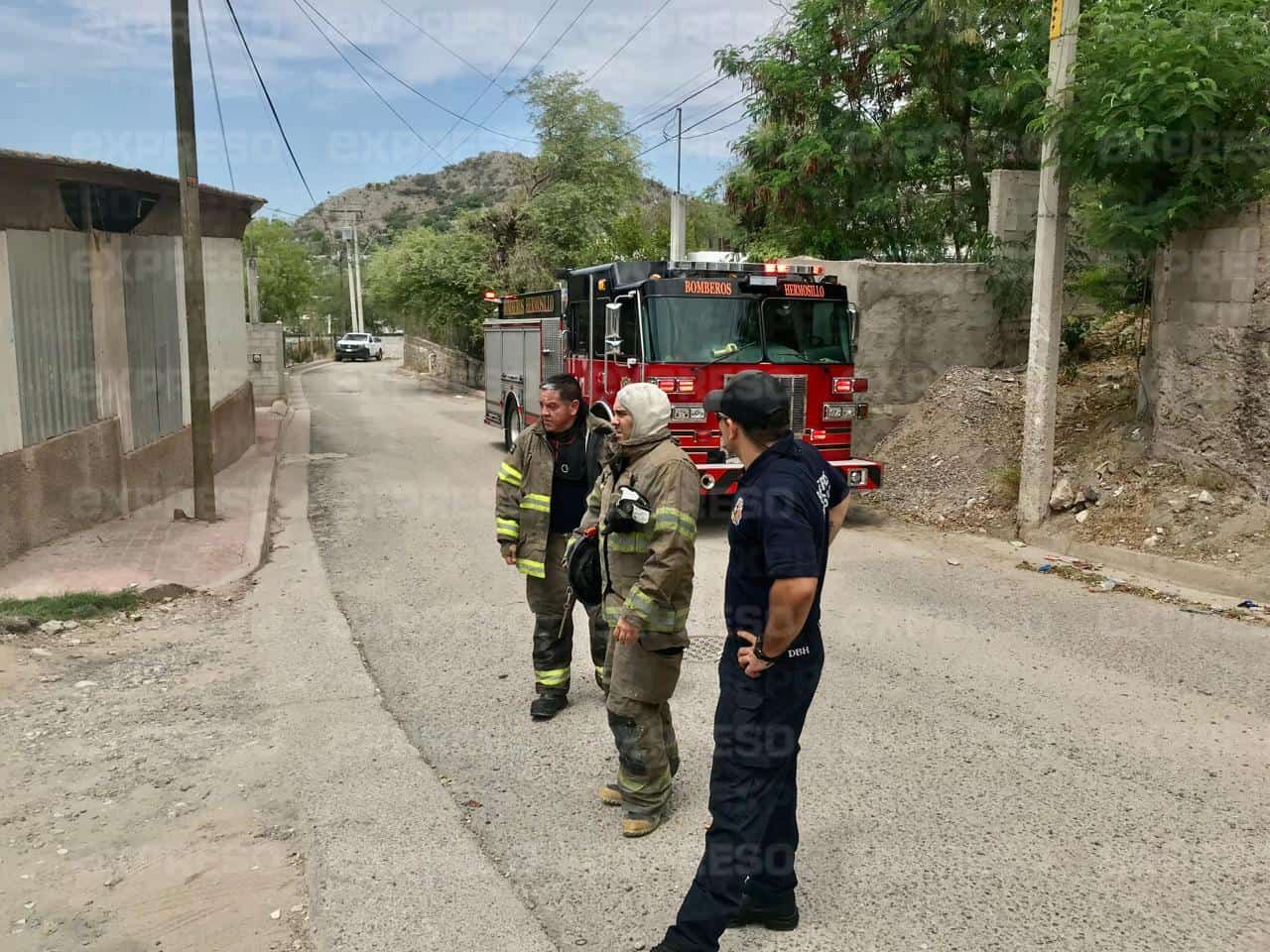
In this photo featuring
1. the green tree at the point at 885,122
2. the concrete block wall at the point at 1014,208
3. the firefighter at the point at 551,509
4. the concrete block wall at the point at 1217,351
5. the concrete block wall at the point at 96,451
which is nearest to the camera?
the firefighter at the point at 551,509

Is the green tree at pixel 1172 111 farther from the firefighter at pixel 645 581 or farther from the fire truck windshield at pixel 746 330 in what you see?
the firefighter at pixel 645 581

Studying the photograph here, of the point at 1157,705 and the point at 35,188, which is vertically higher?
the point at 35,188

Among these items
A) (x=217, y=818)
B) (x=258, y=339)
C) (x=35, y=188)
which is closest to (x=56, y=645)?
(x=217, y=818)

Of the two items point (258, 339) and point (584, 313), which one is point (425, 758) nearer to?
point (584, 313)

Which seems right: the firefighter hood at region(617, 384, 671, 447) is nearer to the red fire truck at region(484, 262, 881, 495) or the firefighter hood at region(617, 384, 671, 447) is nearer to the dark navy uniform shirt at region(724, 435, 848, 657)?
the dark navy uniform shirt at region(724, 435, 848, 657)

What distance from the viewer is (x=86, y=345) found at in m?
9.89

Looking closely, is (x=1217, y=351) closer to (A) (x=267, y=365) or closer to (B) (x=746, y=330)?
(B) (x=746, y=330)

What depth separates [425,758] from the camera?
493 centimetres

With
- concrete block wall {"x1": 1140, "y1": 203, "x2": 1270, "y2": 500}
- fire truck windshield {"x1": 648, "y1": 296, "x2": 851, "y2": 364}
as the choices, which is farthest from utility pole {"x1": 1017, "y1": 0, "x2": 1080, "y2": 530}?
fire truck windshield {"x1": 648, "y1": 296, "x2": 851, "y2": 364}

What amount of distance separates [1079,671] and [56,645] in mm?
6368

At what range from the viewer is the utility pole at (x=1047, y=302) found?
923 cm

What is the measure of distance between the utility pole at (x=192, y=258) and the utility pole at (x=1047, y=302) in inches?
313

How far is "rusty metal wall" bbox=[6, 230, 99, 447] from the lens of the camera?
860 centimetres

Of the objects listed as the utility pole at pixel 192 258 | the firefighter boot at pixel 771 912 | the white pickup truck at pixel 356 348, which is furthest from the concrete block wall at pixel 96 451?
the white pickup truck at pixel 356 348
